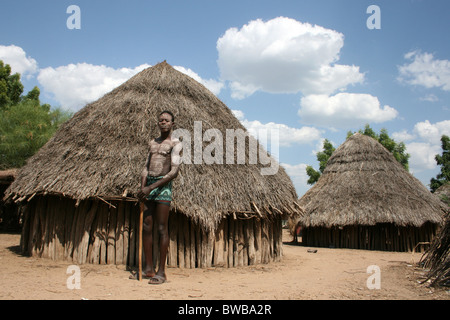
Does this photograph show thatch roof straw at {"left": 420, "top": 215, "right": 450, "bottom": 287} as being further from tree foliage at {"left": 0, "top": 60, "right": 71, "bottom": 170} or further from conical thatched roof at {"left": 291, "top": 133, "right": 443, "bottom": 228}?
tree foliage at {"left": 0, "top": 60, "right": 71, "bottom": 170}

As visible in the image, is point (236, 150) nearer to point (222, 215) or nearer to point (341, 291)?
point (222, 215)

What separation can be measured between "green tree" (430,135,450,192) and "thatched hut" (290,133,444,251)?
32.4ft

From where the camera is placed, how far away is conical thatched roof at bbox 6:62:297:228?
6031 mm

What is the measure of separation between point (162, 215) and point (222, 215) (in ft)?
5.23

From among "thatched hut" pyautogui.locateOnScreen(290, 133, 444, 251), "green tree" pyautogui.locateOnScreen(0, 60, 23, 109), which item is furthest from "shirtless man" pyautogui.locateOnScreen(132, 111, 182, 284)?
"green tree" pyautogui.locateOnScreen(0, 60, 23, 109)

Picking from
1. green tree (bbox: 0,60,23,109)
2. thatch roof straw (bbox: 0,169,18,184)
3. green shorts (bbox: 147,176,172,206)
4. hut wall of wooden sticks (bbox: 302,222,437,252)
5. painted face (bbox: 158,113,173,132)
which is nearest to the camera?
green shorts (bbox: 147,176,172,206)

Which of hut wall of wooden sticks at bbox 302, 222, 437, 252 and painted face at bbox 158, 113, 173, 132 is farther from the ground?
painted face at bbox 158, 113, 173, 132

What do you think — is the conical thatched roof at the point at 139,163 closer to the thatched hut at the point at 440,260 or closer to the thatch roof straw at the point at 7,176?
the thatched hut at the point at 440,260

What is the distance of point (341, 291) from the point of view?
4.73m

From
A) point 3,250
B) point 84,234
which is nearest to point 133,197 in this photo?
point 84,234

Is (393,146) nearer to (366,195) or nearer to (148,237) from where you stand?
(366,195)

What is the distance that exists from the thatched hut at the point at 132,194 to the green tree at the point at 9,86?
1559cm

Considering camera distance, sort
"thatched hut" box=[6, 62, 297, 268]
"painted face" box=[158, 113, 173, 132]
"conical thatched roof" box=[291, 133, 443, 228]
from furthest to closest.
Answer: "conical thatched roof" box=[291, 133, 443, 228], "thatched hut" box=[6, 62, 297, 268], "painted face" box=[158, 113, 173, 132]

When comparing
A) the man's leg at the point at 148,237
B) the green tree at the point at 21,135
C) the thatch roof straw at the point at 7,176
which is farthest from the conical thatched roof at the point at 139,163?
the green tree at the point at 21,135
